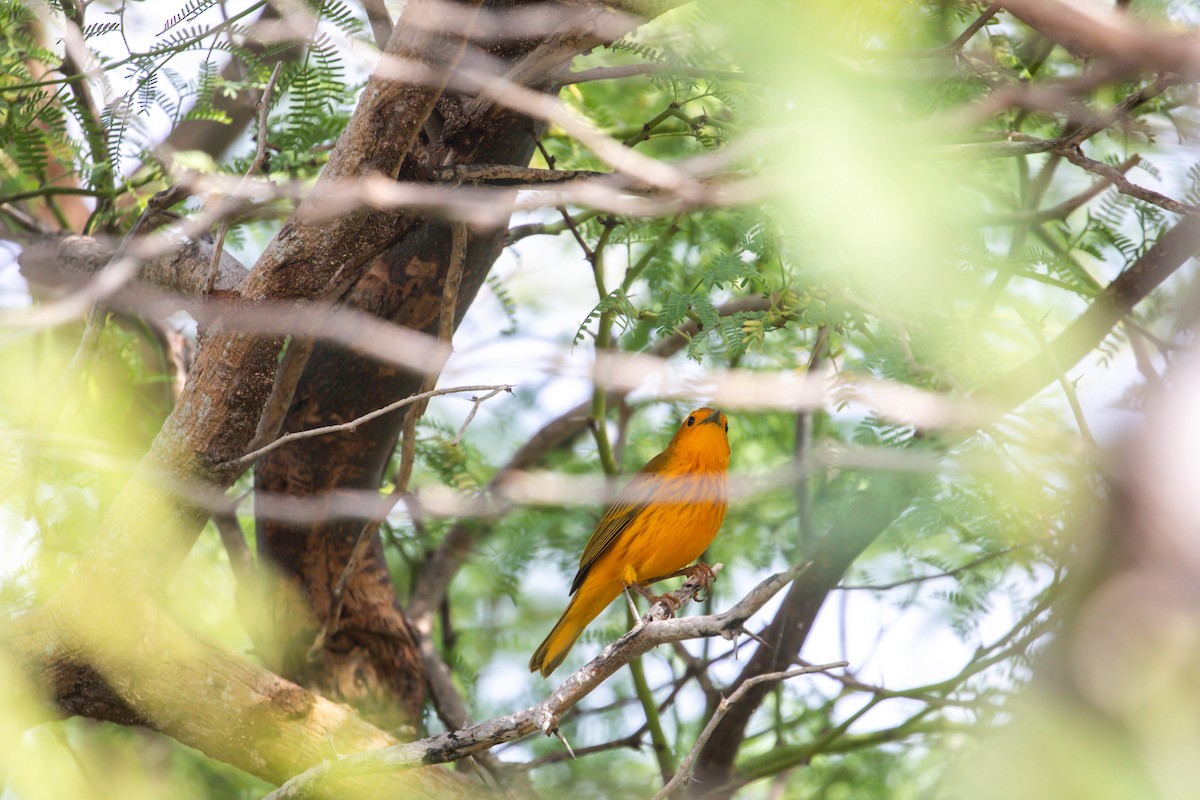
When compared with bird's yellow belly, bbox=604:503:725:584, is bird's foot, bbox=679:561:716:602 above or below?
below

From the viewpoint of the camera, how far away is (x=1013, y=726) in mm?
1677

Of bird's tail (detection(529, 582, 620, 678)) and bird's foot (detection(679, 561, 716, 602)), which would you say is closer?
bird's foot (detection(679, 561, 716, 602))

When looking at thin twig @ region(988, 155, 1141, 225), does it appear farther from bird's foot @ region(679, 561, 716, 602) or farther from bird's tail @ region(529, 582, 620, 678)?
bird's tail @ region(529, 582, 620, 678)

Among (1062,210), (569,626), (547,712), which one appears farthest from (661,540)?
(1062,210)

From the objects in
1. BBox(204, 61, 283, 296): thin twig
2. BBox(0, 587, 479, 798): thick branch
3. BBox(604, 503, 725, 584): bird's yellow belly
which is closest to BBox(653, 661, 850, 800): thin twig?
BBox(0, 587, 479, 798): thick branch

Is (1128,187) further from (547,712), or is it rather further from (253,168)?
(253,168)

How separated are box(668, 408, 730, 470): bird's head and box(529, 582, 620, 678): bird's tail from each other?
0.73 metres

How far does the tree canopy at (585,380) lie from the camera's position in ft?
5.74

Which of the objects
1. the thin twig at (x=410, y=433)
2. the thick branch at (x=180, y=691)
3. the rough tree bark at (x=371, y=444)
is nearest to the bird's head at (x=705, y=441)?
the rough tree bark at (x=371, y=444)

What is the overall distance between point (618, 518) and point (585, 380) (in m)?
0.80

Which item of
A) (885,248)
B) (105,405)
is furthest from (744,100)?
(105,405)

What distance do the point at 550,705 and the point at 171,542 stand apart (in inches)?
58.2

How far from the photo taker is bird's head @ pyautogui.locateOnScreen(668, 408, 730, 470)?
15.2 feet

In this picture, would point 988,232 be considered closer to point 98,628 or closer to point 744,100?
point 744,100
